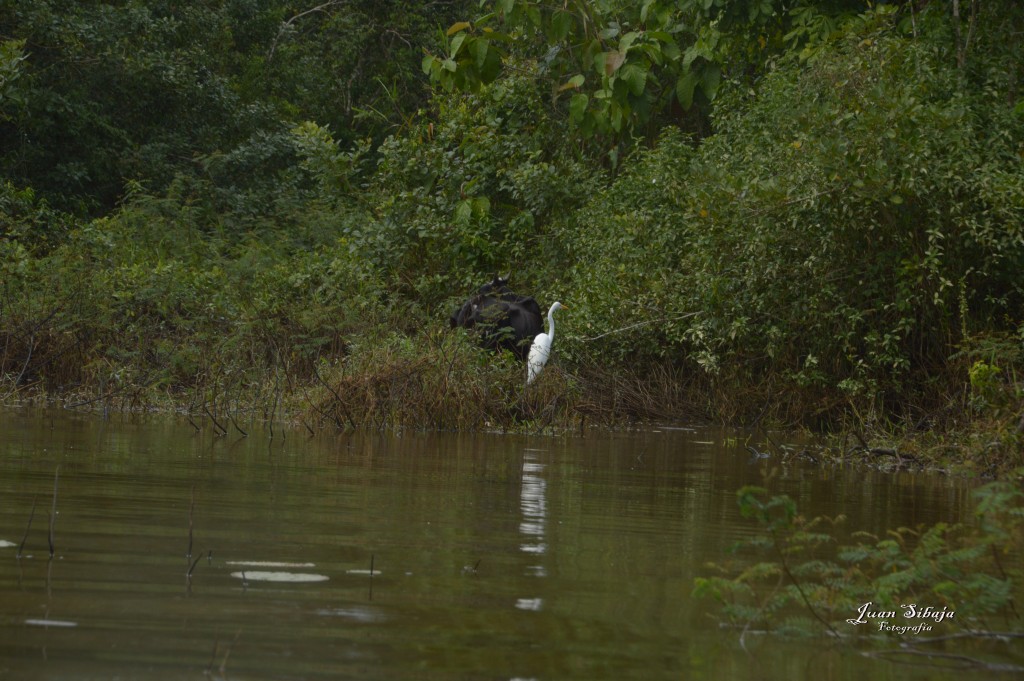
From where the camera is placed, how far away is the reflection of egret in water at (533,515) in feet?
13.8

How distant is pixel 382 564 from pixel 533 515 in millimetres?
1554

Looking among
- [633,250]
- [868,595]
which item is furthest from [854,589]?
[633,250]

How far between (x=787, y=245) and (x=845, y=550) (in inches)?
316

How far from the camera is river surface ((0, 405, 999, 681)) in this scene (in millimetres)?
3023

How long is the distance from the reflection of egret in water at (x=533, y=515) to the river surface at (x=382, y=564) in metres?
0.02

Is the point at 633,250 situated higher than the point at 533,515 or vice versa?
the point at 633,250

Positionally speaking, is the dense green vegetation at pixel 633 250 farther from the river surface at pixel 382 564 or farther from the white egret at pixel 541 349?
the river surface at pixel 382 564

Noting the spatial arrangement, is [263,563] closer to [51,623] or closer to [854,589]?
[51,623]

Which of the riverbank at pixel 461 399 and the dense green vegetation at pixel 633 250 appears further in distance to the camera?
the dense green vegetation at pixel 633 250

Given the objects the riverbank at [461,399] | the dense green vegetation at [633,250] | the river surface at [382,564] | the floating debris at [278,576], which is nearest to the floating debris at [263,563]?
the river surface at [382,564]

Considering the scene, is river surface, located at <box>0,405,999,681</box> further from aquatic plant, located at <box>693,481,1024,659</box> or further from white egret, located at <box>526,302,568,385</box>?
white egret, located at <box>526,302,568,385</box>

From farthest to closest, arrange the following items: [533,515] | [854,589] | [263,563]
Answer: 1. [533,515]
2. [263,563]
3. [854,589]

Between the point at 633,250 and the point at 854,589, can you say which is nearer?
the point at 854,589

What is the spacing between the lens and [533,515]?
224 inches
